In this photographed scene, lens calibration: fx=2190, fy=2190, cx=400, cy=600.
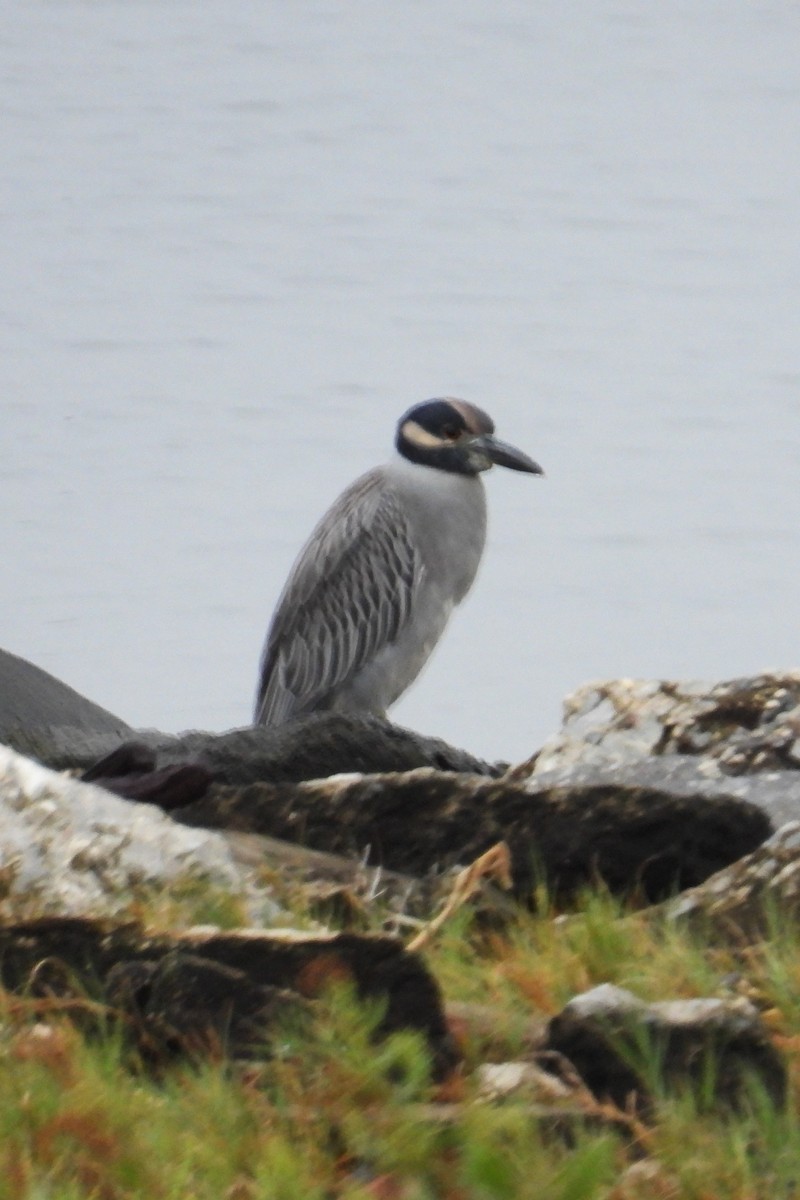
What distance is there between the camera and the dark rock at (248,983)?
2814 mm

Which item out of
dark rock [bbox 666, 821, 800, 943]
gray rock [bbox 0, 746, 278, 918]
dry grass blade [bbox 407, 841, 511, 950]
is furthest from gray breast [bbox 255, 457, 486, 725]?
dark rock [bbox 666, 821, 800, 943]

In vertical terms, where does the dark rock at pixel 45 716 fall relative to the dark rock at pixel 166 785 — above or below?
below

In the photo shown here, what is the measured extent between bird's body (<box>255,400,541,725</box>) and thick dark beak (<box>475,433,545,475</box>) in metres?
0.01

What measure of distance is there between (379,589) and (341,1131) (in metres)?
6.48

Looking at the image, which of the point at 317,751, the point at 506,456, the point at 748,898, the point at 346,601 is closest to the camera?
the point at 748,898

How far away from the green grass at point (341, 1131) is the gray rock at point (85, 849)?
0.62m

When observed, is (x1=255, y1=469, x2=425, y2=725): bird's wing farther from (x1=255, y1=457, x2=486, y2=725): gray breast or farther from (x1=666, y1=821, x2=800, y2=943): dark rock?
(x1=666, y1=821, x2=800, y2=943): dark rock

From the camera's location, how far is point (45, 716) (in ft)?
22.7

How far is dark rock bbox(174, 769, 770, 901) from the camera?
3719mm

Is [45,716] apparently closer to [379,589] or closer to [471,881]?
[379,589]

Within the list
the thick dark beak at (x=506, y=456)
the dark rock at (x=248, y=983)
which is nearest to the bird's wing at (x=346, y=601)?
the thick dark beak at (x=506, y=456)

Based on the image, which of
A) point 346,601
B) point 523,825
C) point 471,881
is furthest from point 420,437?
point 471,881

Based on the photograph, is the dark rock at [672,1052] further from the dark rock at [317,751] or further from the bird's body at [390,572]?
the bird's body at [390,572]

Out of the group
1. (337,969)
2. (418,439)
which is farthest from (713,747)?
(418,439)
